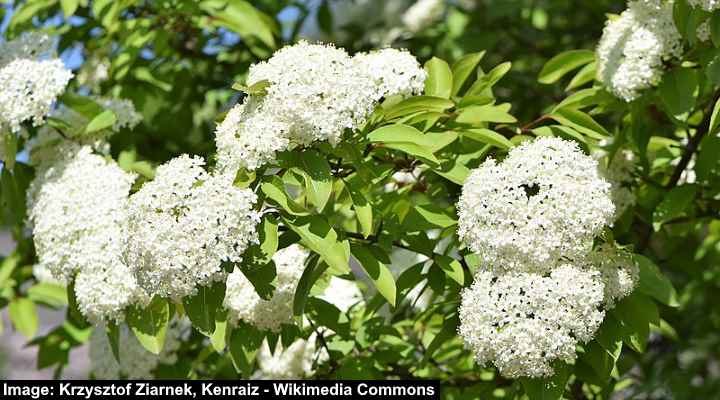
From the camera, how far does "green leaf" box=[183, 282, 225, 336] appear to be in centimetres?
272

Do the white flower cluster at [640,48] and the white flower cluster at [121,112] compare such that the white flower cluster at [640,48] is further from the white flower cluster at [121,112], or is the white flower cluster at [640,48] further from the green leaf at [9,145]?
the green leaf at [9,145]

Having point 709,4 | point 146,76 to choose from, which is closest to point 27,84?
point 146,76

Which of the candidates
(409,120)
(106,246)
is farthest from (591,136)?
(106,246)

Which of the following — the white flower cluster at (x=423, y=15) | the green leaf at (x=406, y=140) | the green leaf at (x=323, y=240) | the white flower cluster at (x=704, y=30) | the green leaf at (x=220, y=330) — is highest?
the white flower cluster at (x=704, y=30)

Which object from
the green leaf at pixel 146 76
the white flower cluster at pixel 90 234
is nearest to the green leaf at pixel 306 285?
the white flower cluster at pixel 90 234

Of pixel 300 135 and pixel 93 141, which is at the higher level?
pixel 300 135

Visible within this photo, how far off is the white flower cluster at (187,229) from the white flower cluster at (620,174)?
1.58 meters

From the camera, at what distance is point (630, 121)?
3.55 m

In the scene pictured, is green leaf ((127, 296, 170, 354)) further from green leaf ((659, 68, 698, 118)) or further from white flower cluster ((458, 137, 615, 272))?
green leaf ((659, 68, 698, 118))

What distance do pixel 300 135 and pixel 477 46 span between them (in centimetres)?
307

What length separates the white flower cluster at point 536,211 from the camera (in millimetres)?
2600

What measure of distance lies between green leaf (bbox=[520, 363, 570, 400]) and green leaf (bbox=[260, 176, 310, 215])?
2.54ft

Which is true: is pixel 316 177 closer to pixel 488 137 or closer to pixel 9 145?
pixel 488 137

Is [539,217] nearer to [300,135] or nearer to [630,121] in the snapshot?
[300,135]
